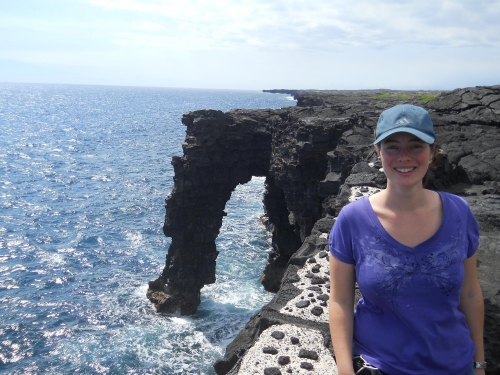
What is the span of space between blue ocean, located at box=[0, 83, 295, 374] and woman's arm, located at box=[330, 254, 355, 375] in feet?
71.5

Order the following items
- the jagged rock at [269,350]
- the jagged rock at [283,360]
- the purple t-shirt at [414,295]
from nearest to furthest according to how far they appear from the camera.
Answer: the purple t-shirt at [414,295]
the jagged rock at [283,360]
the jagged rock at [269,350]

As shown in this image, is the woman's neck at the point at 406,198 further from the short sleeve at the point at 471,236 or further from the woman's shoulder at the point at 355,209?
the short sleeve at the point at 471,236

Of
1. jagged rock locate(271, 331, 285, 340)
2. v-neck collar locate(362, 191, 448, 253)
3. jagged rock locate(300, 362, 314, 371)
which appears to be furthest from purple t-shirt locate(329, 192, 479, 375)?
jagged rock locate(271, 331, 285, 340)

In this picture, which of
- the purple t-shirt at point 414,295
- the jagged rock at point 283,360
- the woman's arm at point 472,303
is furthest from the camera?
the jagged rock at point 283,360

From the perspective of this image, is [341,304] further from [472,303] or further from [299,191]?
[299,191]

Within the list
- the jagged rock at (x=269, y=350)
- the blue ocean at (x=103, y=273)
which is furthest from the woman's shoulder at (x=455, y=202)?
the blue ocean at (x=103, y=273)

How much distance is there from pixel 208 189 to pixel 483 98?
20.1m

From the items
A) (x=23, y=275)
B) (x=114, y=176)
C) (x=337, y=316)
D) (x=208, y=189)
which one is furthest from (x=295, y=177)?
(x=114, y=176)

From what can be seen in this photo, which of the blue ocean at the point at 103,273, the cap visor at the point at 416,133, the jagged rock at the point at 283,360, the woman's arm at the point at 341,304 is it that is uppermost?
the cap visor at the point at 416,133

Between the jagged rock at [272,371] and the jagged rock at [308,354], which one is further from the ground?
the jagged rock at [308,354]

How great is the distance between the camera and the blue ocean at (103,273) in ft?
81.1

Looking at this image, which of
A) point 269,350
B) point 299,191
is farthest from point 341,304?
point 299,191

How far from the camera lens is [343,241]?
346 cm

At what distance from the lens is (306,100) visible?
71312 mm
